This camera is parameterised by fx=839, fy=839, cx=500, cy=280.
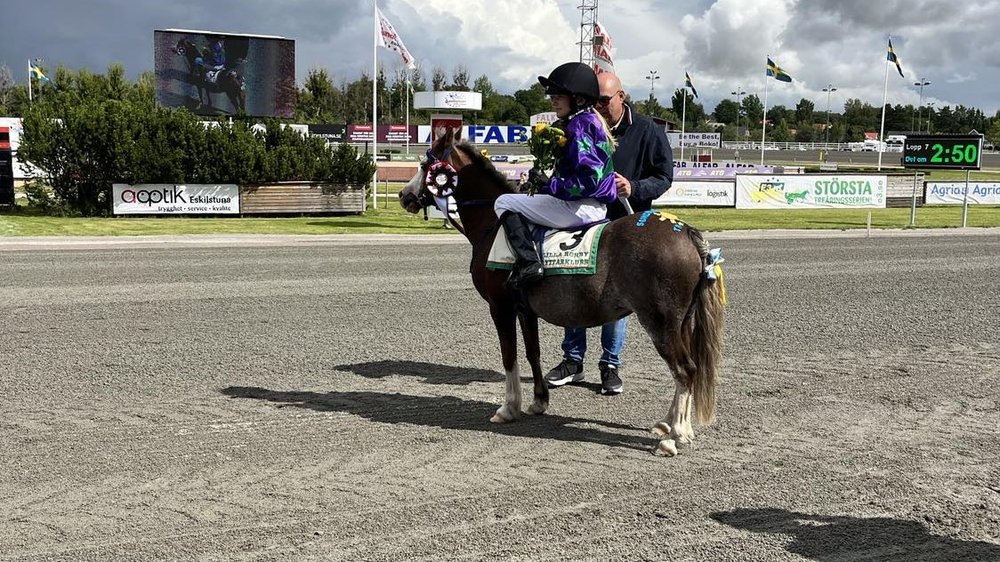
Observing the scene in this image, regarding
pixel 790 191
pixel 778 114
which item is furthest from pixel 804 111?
pixel 790 191

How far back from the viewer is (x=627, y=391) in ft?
21.4

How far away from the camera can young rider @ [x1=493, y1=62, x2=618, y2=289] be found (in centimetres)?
512

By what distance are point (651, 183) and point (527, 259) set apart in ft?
3.93

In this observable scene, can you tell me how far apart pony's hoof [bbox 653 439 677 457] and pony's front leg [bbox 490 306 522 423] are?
1073 mm

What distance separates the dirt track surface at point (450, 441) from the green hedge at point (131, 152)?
14749 mm

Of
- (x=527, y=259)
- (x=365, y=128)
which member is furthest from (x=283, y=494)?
(x=365, y=128)

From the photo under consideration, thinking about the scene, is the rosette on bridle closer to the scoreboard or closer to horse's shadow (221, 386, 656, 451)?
horse's shadow (221, 386, 656, 451)

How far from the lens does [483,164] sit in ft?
19.0

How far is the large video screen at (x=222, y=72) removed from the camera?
30641 mm

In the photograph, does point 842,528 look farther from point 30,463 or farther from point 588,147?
point 30,463

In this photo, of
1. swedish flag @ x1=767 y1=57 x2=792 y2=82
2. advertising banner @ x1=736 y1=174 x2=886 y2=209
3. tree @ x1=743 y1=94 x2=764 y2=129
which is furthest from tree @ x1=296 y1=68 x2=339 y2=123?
tree @ x1=743 y1=94 x2=764 y2=129

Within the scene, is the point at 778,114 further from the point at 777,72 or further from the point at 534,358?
the point at 534,358

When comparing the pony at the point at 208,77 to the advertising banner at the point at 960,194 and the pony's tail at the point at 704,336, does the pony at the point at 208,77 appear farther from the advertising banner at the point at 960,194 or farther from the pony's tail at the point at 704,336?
the pony's tail at the point at 704,336

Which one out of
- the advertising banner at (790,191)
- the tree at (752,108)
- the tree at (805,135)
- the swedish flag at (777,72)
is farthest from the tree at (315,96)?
the tree at (752,108)
